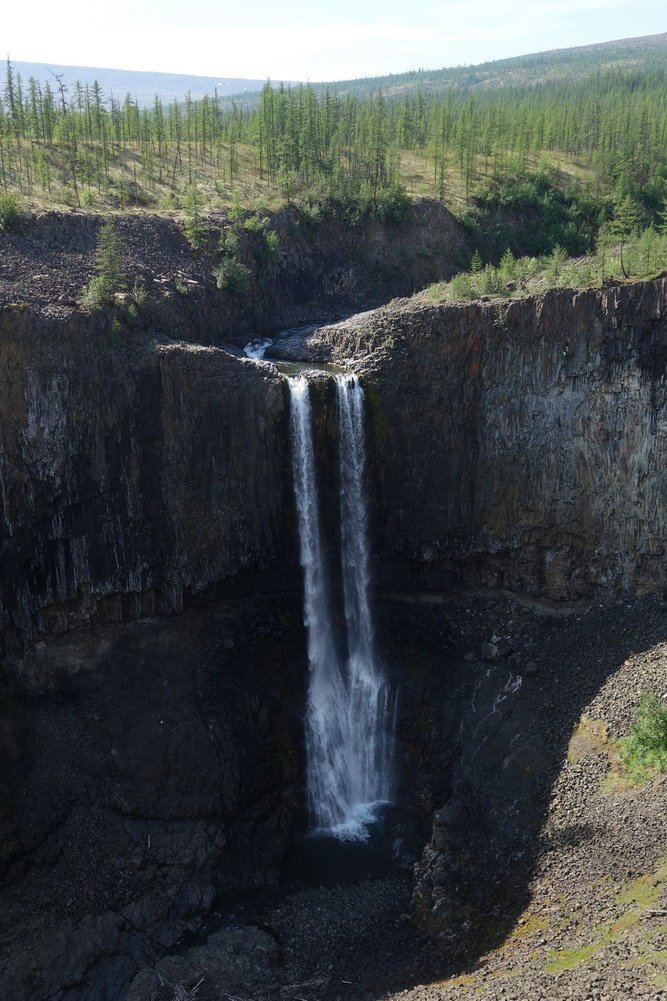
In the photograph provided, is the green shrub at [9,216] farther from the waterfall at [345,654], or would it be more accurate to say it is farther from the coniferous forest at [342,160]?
the waterfall at [345,654]

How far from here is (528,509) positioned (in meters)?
37.6

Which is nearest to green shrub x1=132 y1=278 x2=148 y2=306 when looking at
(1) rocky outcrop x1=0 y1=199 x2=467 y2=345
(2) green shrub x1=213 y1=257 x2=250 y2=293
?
(1) rocky outcrop x1=0 y1=199 x2=467 y2=345

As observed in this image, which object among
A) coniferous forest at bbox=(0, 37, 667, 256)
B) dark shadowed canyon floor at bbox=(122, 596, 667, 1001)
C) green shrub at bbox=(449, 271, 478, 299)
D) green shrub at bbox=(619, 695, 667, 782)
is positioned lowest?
dark shadowed canyon floor at bbox=(122, 596, 667, 1001)

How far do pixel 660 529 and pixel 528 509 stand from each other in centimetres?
535

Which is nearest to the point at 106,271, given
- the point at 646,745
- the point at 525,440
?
the point at 525,440

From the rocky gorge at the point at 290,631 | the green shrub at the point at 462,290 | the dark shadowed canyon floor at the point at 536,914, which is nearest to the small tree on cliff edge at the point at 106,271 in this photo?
the rocky gorge at the point at 290,631

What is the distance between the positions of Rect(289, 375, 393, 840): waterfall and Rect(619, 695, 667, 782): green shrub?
9.75 metres

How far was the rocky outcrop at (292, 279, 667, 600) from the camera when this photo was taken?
35.3 m

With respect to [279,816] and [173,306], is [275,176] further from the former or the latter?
[279,816]

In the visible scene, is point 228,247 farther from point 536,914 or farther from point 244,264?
point 536,914

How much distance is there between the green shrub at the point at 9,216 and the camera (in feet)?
131

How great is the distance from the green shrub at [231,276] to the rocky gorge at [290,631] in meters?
3.93

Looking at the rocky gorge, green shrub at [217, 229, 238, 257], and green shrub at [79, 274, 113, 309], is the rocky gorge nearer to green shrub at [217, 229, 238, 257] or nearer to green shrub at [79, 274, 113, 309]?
green shrub at [79, 274, 113, 309]

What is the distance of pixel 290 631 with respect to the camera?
37.3 m
